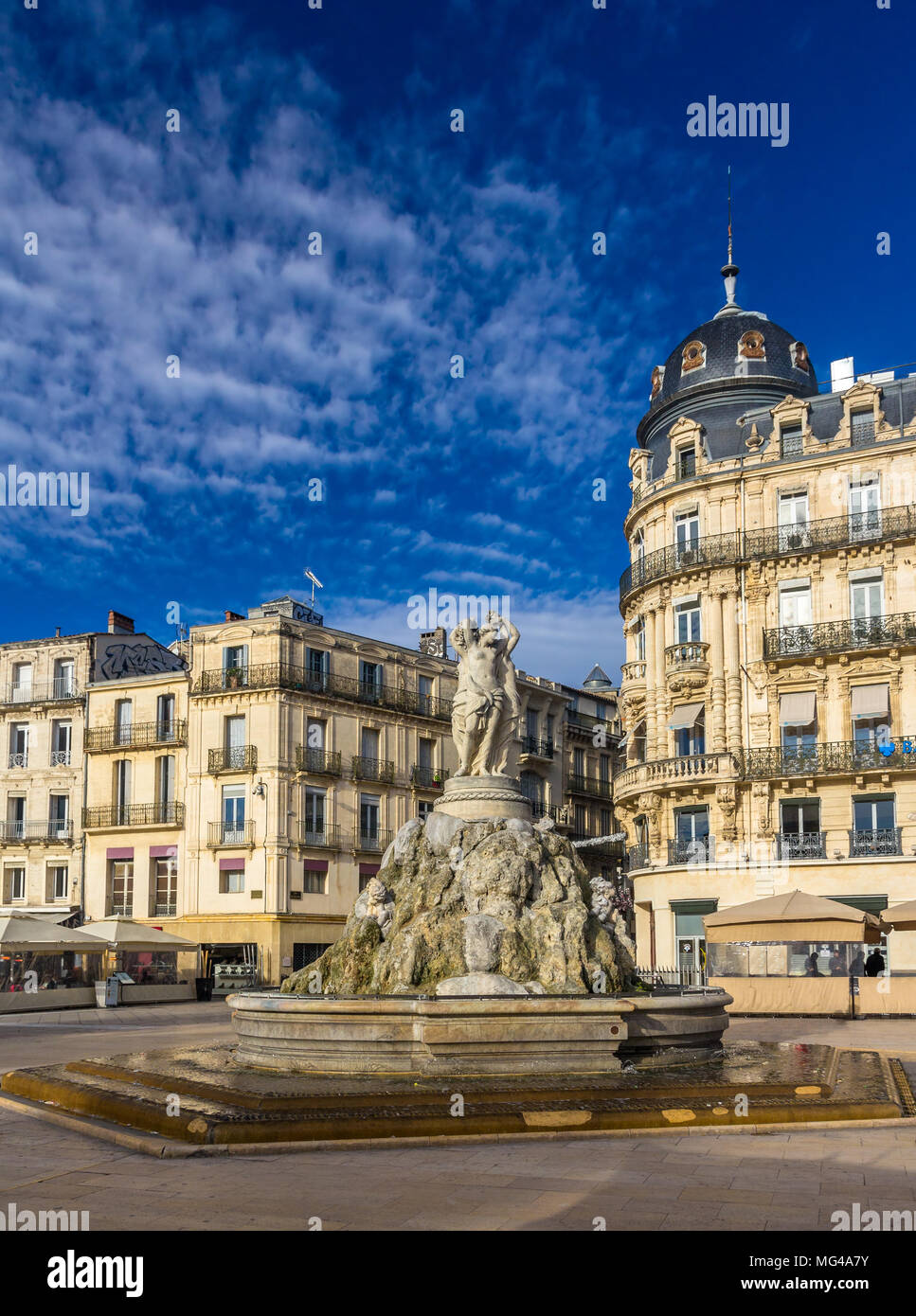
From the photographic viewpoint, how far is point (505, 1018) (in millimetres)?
12984

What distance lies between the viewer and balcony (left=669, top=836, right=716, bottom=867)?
3897 centimetres

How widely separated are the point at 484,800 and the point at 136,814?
31504 mm

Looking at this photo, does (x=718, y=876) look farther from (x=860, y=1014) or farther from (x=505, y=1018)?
(x=505, y=1018)

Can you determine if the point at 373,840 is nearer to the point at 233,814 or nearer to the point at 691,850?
the point at 233,814

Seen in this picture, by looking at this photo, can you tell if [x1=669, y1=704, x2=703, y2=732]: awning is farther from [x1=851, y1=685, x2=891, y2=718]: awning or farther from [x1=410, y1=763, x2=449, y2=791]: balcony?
[x1=410, y1=763, x2=449, y2=791]: balcony

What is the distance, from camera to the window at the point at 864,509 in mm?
38156

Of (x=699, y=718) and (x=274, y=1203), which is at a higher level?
(x=699, y=718)

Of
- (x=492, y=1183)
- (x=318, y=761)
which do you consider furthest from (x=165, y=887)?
(x=492, y=1183)

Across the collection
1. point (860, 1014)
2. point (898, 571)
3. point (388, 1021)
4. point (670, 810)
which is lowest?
point (860, 1014)

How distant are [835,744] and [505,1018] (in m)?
26.6

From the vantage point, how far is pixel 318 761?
46.1 metres

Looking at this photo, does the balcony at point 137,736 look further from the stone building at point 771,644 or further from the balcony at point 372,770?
the stone building at point 771,644

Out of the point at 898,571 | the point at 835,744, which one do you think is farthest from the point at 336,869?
the point at 898,571

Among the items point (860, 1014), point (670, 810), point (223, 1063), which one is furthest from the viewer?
point (670, 810)
